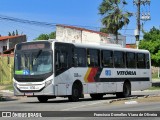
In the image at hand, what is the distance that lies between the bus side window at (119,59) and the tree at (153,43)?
17030 mm

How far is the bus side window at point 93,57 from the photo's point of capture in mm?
27731

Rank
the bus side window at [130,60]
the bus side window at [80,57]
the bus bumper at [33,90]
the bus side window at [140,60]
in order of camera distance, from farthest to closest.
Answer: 1. the bus side window at [140,60]
2. the bus side window at [130,60]
3. the bus side window at [80,57]
4. the bus bumper at [33,90]

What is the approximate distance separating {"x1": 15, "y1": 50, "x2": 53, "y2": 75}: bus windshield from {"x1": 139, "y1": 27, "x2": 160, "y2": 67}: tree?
24029 mm

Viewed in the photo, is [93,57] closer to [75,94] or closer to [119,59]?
[75,94]

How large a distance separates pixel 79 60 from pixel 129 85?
252 inches

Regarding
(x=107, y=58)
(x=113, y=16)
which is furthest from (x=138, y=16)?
(x=107, y=58)

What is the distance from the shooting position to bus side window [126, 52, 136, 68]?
31531 mm

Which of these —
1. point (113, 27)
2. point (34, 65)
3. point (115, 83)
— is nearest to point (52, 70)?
point (34, 65)

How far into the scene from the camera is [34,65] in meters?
25.3

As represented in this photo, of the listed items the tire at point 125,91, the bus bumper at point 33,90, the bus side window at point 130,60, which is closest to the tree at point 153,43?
the bus side window at point 130,60

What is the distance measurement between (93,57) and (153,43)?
2205 centimetres

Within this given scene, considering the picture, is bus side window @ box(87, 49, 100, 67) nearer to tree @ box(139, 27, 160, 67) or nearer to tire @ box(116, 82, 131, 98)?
tire @ box(116, 82, 131, 98)

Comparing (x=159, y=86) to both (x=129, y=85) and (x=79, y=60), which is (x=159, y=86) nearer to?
(x=129, y=85)

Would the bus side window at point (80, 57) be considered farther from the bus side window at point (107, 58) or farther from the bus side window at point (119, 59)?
the bus side window at point (119, 59)
